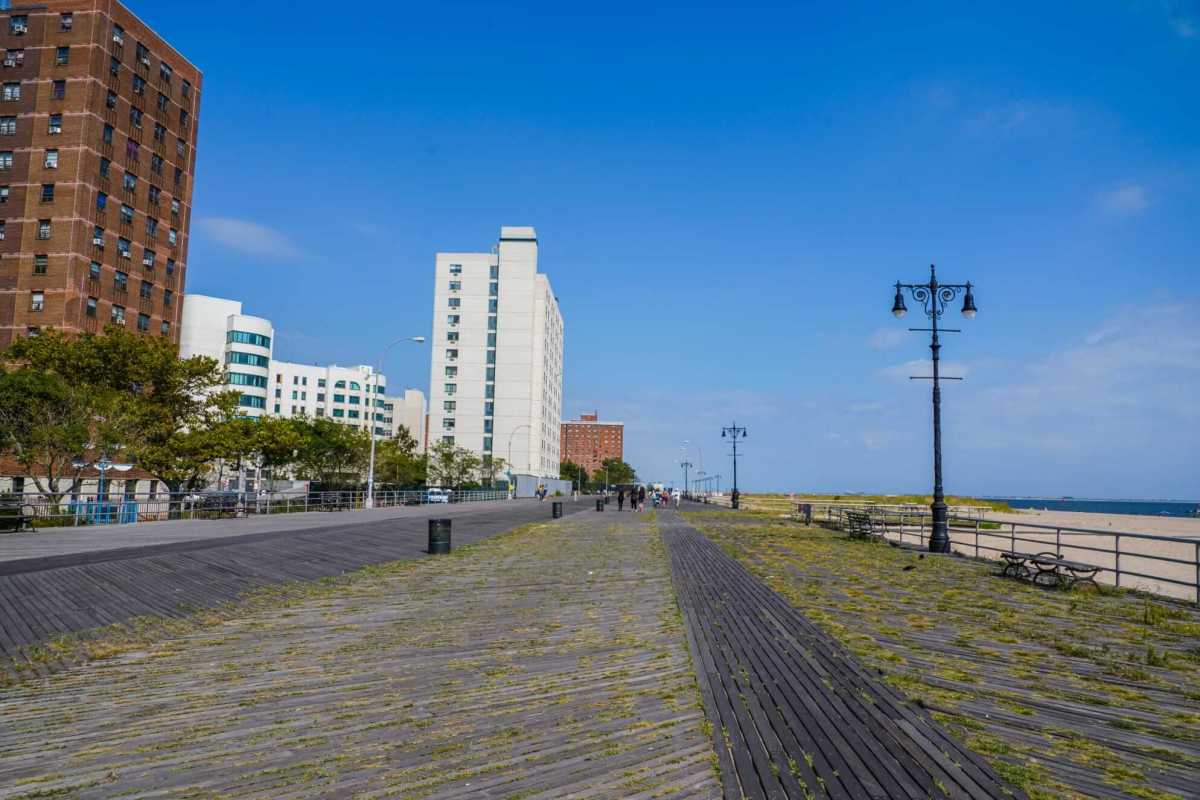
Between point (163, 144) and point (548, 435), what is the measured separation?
86.3 meters

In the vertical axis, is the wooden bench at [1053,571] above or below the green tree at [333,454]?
below

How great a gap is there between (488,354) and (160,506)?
86.3 meters

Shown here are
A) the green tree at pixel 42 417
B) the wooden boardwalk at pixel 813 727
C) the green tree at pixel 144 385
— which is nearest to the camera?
the wooden boardwalk at pixel 813 727

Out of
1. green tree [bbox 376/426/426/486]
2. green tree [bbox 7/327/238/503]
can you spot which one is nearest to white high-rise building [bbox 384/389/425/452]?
green tree [bbox 376/426/426/486]

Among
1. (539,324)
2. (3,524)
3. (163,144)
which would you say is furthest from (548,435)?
(3,524)

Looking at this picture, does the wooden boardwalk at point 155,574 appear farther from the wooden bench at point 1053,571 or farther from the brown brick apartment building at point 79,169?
the brown brick apartment building at point 79,169

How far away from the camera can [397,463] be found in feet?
213

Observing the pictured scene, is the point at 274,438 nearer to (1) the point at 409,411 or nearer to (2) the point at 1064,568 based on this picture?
(2) the point at 1064,568

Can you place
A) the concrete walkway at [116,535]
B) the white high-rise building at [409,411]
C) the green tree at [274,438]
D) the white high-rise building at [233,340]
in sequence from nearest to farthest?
the concrete walkway at [116,535]
the green tree at [274,438]
the white high-rise building at [233,340]
the white high-rise building at [409,411]

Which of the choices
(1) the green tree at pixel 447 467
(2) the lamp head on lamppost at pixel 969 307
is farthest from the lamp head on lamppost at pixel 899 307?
(1) the green tree at pixel 447 467

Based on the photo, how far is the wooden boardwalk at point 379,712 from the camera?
172 inches

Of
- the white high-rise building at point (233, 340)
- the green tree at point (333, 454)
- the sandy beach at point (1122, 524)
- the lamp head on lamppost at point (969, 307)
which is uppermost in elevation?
the white high-rise building at point (233, 340)

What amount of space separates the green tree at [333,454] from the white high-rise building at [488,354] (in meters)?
56.4

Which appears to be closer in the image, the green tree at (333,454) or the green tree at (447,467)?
the green tree at (333,454)
